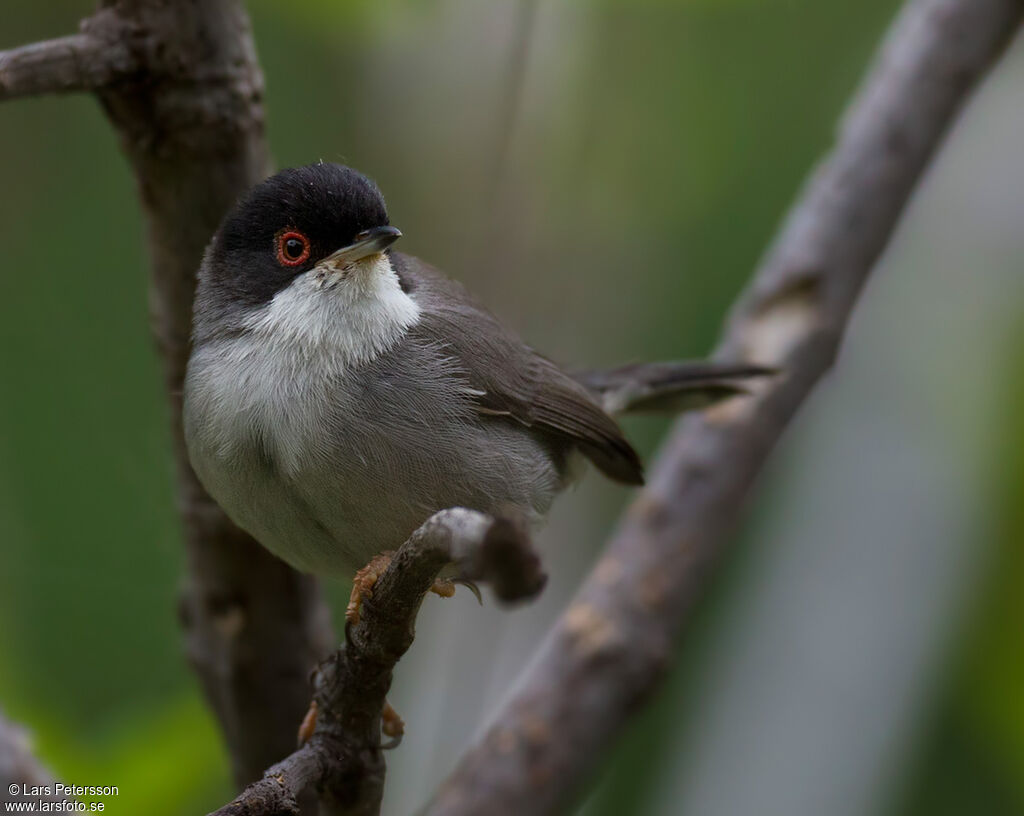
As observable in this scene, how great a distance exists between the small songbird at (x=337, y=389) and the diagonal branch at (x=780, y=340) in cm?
80

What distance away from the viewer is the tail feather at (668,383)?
4.20 m

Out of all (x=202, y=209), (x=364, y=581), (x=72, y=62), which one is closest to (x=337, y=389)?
(x=364, y=581)

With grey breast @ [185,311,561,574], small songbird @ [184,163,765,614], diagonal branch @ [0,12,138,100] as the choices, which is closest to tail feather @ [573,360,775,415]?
small songbird @ [184,163,765,614]

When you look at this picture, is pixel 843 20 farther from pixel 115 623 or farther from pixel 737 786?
pixel 115 623

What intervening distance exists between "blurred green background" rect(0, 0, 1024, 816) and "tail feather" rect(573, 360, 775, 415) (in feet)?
2.72

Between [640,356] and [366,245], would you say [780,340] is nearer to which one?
[640,356]

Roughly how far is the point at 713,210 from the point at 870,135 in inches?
70.2

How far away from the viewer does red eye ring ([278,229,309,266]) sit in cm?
323

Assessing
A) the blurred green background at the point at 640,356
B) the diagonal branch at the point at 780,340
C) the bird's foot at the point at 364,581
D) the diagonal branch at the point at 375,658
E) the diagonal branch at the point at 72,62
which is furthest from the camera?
the blurred green background at the point at 640,356

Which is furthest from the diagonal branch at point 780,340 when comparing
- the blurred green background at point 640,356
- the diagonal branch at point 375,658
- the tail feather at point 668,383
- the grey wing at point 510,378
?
the diagonal branch at point 375,658

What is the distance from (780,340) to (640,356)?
1.80 m

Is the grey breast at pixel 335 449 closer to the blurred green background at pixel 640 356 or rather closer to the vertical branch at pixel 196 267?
the vertical branch at pixel 196 267

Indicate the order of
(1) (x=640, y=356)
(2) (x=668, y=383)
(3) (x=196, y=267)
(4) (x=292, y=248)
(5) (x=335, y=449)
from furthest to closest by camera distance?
(1) (x=640, y=356)
(2) (x=668, y=383)
(3) (x=196, y=267)
(4) (x=292, y=248)
(5) (x=335, y=449)

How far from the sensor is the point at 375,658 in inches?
105
